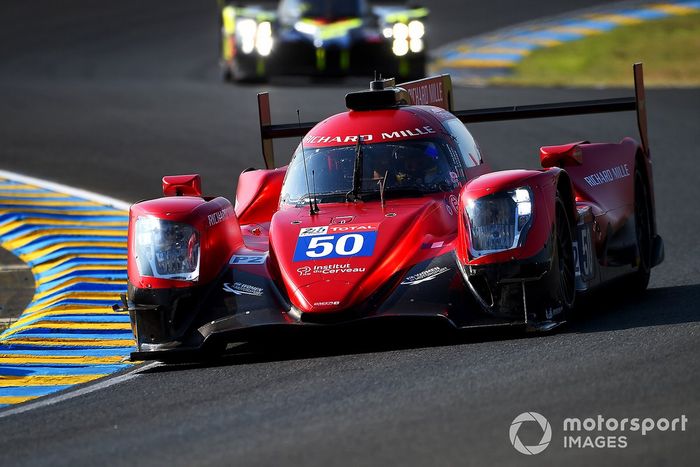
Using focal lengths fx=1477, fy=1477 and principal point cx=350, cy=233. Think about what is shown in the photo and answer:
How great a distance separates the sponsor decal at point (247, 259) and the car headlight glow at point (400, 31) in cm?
1335

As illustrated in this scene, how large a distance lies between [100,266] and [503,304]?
4.40 metres

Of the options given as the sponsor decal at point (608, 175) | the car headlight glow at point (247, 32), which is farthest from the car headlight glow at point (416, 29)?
the sponsor decal at point (608, 175)

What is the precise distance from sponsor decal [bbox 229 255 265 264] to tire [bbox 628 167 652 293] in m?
2.77

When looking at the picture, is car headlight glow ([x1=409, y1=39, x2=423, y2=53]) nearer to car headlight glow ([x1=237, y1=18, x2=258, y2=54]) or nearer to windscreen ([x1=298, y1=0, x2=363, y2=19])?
windscreen ([x1=298, y1=0, x2=363, y2=19])

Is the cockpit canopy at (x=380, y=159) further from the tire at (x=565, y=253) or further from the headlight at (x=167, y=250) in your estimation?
the headlight at (x=167, y=250)

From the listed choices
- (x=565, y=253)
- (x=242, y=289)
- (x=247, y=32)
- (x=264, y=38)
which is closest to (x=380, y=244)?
(x=242, y=289)

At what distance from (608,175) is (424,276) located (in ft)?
8.06

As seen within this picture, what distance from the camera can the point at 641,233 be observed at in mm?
10125

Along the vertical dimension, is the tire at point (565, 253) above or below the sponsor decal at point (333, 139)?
below

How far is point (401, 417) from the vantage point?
5906 millimetres

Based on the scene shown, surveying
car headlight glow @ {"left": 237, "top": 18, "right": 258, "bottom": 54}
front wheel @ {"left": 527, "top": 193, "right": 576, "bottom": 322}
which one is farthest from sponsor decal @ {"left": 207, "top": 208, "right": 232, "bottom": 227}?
car headlight glow @ {"left": 237, "top": 18, "right": 258, "bottom": 54}

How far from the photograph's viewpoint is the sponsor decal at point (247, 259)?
8211 mm

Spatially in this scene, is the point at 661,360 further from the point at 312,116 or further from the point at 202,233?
the point at 312,116

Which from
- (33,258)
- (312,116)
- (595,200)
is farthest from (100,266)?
(312,116)
